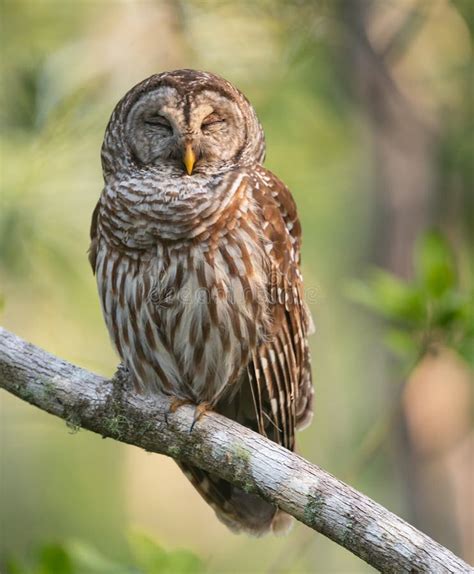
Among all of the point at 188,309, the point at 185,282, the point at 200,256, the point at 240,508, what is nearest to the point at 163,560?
the point at 240,508

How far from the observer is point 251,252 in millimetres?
3912

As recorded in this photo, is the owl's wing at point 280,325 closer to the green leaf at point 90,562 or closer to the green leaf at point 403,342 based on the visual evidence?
the green leaf at point 403,342

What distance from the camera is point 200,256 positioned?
383cm

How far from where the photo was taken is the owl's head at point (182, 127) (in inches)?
156

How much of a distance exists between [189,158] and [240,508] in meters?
1.55

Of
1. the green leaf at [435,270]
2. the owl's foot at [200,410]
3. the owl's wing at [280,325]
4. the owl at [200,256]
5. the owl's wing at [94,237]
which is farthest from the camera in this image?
the green leaf at [435,270]

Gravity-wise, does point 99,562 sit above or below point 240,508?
below

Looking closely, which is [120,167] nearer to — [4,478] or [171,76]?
[171,76]

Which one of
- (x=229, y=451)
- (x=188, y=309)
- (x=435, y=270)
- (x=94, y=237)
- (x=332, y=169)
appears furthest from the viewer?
(x=332, y=169)

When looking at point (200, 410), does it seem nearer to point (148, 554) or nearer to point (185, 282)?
point (185, 282)

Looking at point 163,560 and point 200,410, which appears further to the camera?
point 163,560

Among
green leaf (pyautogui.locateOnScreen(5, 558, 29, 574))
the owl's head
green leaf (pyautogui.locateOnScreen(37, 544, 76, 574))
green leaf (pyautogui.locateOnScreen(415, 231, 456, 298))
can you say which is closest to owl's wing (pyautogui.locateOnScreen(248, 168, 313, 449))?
the owl's head

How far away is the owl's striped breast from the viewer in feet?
12.6

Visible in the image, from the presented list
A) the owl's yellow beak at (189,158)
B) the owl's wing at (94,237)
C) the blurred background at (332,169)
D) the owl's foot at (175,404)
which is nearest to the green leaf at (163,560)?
the owl's foot at (175,404)
